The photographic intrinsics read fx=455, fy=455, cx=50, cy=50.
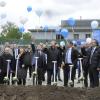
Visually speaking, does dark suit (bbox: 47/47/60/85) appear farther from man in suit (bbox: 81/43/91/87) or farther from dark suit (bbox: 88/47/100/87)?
dark suit (bbox: 88/47/100/87)

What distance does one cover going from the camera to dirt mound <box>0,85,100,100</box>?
1048 centimetres

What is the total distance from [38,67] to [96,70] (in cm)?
278

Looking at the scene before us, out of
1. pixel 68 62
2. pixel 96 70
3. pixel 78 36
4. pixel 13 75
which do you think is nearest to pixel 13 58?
pixel 13 75

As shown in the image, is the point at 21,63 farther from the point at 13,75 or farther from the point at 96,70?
the point at 96,70

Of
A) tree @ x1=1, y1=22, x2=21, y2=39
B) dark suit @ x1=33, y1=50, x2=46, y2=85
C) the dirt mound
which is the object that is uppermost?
tree @ x1=1, y1=22, x2=21, y2=39

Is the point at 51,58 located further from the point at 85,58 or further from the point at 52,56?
the point at 85,58

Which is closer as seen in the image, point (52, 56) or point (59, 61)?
point (52, 56)

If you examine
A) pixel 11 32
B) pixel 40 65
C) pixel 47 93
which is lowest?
pixel 47 93

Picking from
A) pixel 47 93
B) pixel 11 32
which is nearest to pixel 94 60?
pixel 47 93

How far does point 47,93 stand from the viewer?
35.2 ft

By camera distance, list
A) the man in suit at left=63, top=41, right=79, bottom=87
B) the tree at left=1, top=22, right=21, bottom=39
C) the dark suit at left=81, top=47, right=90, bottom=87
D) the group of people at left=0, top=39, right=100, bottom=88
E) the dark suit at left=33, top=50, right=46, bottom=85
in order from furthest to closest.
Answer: the tree at left=1, top=22, right=21, bottom=39, the dark suit at left=33, top=50, right=46, bottom=85, the man in suit at left=63, top=41, right=79, bottom=87, the dark suit at left=81, top=47, right=90, bottom=87, the group of people at left=0, top=39, right=100, bottom=88

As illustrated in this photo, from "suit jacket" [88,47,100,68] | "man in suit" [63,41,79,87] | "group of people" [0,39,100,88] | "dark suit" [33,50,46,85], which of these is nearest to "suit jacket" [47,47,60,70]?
"group of people" [0,39,100,88]

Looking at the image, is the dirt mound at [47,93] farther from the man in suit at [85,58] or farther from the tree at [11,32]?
the tree at [11,32]

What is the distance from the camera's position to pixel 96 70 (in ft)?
47.0
